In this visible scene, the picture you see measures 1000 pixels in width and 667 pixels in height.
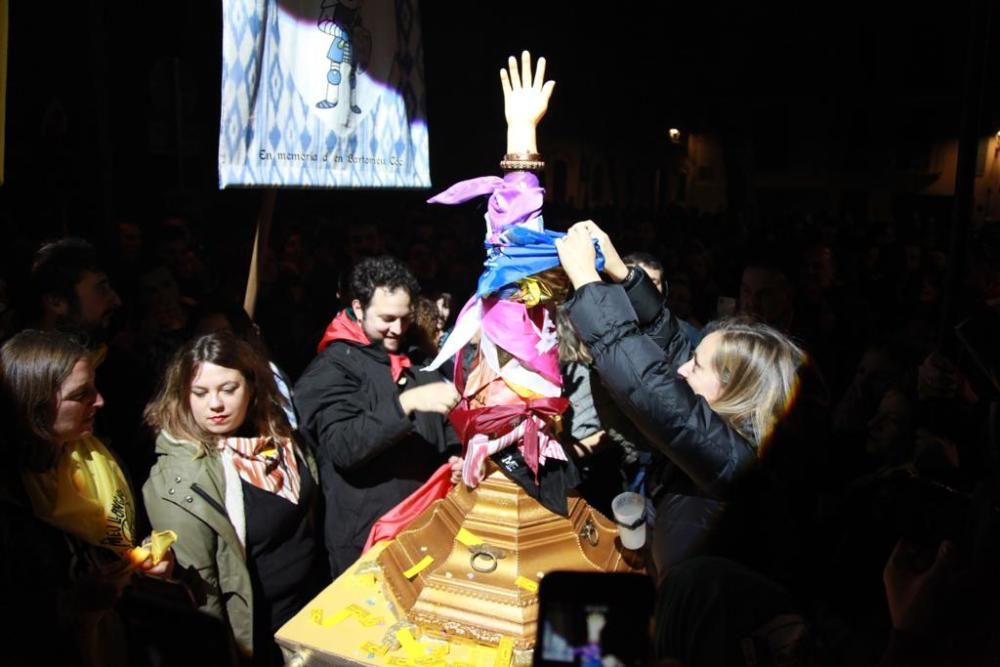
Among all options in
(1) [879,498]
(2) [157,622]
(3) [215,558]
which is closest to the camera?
(1) [879,498]

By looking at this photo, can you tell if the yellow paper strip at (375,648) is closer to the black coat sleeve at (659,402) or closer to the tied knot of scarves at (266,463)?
the tied knot of scarves at (266,463)

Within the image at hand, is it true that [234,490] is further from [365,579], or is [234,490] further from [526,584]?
[526,584]

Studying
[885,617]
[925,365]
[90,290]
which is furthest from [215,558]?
[925,365]

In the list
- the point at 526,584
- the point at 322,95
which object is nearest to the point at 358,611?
the point at 526,584

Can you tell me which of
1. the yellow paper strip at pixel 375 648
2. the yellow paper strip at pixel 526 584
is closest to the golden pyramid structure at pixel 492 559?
the yellow paper strip at pixel 526 584

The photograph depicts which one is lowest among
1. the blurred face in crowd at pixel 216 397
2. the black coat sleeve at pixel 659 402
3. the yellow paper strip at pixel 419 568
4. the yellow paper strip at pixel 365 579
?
the yellow paper strip at pixel 365 579

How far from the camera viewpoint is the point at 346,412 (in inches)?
103

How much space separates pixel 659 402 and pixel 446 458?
174 centimetres

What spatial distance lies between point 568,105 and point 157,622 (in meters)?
9.78

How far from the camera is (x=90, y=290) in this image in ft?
8.95

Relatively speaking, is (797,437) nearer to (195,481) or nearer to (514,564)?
(514,564)

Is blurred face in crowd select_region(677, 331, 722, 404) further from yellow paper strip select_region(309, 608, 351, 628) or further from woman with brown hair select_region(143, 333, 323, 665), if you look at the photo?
woman with brown hair select_region(143, 333, 323, 665)

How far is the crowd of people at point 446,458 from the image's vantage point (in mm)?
1205

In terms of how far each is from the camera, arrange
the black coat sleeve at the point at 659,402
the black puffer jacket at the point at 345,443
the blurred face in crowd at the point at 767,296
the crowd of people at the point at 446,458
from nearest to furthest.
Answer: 1. the crowd of people at the point at 446,458
2. the black coat sleeve at the point at 659,402
3. the black puffer jacket at the point at 345,443
4. the blurred face in crowd at the point at 767,296
